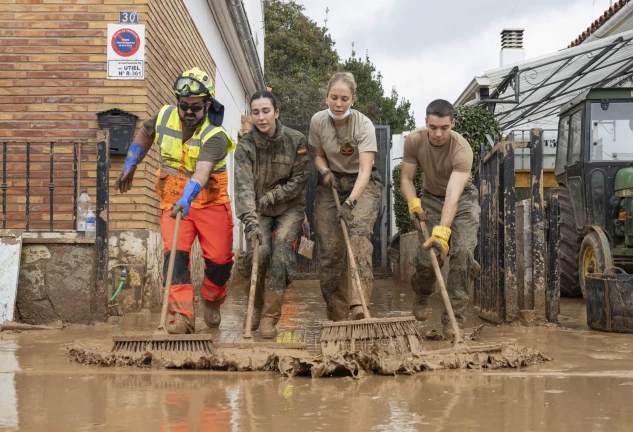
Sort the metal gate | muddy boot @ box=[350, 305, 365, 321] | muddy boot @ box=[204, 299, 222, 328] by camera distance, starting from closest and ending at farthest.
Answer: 1. muddy boot @ box=[350, 305, 365, 321]
2. muddy boot @ box=[204, 299, 222, 328]
3. the metal gate

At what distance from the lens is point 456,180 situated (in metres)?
6.62

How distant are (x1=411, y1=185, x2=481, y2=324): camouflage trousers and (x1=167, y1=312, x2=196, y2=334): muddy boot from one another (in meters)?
1.79

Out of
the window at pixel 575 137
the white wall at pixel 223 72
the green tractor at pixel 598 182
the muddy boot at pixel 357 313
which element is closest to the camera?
the muddy boot at pixel 357 313

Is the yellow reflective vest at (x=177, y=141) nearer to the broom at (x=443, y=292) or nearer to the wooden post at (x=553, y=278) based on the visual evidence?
the broom at (x=443, y=292)

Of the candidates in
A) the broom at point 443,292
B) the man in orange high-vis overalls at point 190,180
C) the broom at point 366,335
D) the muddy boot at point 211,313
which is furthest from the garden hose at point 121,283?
the broom at point 366,335

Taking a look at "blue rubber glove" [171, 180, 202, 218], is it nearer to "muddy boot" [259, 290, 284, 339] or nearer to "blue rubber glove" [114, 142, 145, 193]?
"blue rubber glove" [114, 142, 145, 193]

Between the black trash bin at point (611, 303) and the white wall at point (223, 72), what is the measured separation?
6619 millimetres

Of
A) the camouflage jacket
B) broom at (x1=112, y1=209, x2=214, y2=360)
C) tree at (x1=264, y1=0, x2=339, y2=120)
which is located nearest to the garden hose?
the camouflage jacket

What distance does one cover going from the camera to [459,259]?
6.84 metres

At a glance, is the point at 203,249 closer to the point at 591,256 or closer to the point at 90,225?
the point at 90,225

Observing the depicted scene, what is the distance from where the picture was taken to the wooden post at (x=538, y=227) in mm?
7574

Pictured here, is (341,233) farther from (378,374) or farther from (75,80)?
(75,80)

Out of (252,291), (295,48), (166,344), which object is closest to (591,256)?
(252,291)

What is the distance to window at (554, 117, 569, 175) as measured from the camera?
1105 centimetres
